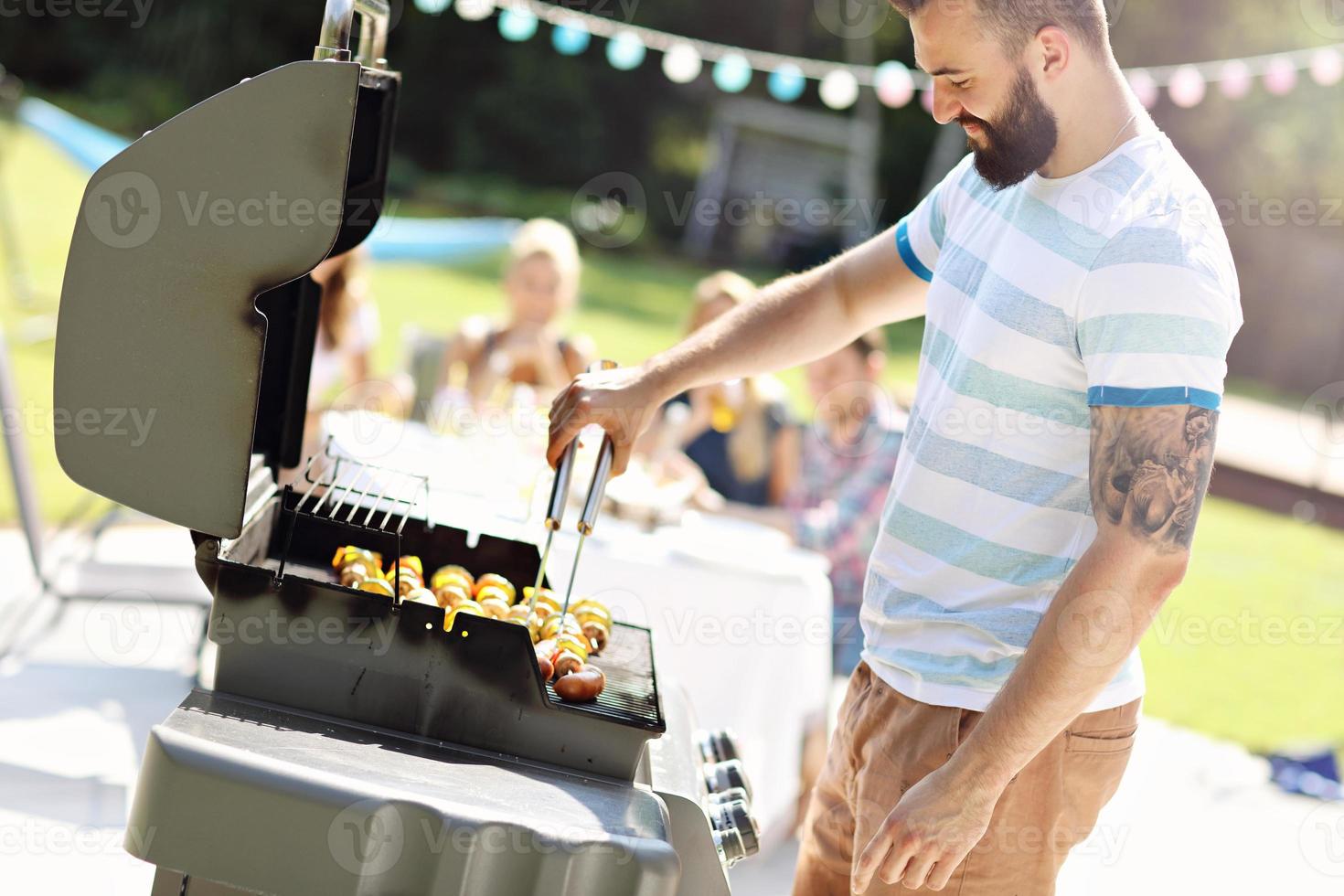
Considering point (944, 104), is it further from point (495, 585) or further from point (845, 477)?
point (845, 477)

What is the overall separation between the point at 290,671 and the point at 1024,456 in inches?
35.4

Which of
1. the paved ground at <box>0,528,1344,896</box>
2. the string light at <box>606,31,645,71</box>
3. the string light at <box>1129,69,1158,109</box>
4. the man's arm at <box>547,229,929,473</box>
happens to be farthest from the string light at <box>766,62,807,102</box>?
the man's arm at <box>547,229,929,473</box>

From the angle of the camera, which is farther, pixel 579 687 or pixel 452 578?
pixel 452 578

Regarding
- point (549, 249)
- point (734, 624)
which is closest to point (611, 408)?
point (734, 624)

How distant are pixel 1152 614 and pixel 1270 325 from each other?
17.2m

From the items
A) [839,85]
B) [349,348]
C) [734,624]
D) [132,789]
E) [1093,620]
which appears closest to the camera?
[1093,620]

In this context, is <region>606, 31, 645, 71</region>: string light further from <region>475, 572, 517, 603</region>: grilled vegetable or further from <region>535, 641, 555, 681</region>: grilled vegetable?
<region>535, 641, 555, 681</region>: grilled vegetable

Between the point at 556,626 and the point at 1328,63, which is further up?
the point at 1328,63

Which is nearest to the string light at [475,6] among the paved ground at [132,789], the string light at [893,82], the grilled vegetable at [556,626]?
the string light at [893,82]

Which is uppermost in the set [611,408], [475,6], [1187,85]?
[1187,85]

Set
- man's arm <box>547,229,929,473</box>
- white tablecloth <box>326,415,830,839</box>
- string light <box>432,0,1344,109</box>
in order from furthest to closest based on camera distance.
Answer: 1. string light <box>432,0,1344,109</box>
2. white tablecloth <box>326,415,830,839</box>
3. man's arm <box>547,229,929,473</box>

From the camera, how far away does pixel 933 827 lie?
127 cm

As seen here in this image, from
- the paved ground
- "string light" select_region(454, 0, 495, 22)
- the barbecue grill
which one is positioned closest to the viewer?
the barbecue grill

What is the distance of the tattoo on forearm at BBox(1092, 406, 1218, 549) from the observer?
47.6 inches
